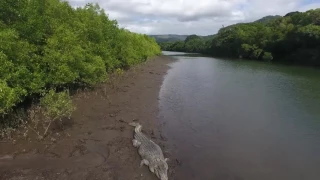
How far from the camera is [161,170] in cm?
1204

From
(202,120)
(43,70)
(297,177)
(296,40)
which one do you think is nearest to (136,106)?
(202,120)

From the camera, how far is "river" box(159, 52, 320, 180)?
42.7ft

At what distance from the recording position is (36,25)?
17.4 m

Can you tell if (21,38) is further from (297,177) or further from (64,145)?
(297,177)

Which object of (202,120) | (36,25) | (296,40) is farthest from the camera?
(296,40)

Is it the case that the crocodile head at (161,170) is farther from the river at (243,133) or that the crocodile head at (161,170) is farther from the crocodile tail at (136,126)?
the crocodile tail at (136,126)

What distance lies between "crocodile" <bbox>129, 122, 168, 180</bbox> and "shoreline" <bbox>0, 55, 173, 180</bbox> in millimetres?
289

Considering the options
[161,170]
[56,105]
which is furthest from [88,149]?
[161,170]

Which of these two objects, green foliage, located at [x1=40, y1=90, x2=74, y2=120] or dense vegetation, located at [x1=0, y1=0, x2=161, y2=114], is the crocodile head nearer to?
green foliage, located at [x1=40, y1=90, x2=74, y2=120]

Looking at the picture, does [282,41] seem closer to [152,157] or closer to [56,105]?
[152,157]

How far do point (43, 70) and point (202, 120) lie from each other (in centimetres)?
1173

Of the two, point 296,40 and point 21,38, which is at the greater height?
point 21,38

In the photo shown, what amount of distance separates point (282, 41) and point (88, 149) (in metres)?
80.3

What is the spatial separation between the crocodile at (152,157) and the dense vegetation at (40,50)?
6.54 meters
